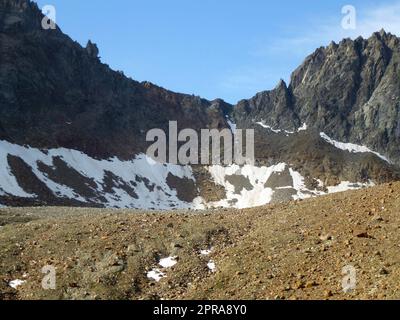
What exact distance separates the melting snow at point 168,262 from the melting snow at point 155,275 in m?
0.67

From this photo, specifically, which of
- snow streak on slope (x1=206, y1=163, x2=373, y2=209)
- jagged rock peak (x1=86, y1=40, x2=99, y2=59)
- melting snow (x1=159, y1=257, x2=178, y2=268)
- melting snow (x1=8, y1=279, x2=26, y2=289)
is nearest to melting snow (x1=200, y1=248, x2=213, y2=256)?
melting snow (x1=159, y1=257, x2=178, y2=268)

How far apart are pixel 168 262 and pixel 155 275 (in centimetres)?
156

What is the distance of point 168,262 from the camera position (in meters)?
28.4

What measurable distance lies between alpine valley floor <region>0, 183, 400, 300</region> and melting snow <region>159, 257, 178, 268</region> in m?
0.05

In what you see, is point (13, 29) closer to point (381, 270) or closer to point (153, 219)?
point (153, 219)

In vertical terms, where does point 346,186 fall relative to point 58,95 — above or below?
below

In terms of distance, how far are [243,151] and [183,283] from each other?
171 m

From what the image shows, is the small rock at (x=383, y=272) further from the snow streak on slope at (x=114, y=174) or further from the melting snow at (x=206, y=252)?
the snow streak on slope at (x=114, y=174)

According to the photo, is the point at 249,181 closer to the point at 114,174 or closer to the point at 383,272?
the point at 114,174

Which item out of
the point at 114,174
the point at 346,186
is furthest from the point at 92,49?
the point at 346,186

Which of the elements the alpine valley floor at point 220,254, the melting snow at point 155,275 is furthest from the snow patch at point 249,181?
the melting snow at point 155,275

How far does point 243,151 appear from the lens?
644 ft
